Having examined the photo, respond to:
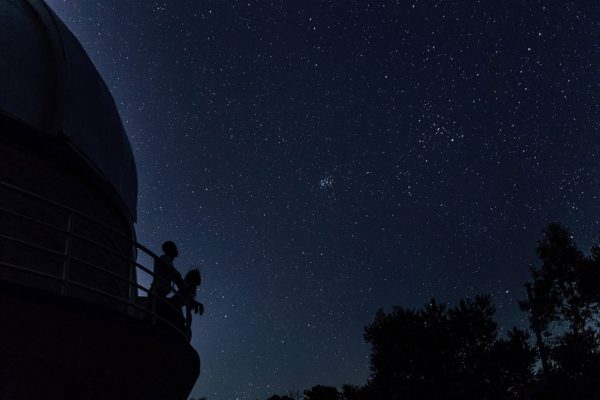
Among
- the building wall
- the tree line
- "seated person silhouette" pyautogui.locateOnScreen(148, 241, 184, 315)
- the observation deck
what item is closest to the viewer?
the observation deck

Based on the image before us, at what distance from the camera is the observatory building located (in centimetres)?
503

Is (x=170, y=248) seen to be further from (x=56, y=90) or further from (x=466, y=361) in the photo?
(x=466, y=361)

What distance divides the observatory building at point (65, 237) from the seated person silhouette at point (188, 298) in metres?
0.23

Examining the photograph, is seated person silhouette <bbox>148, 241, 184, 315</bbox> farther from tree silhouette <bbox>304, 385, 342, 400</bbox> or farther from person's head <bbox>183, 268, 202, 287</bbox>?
tree silhouette <bbox>304, 385, 342, 400</bbox>

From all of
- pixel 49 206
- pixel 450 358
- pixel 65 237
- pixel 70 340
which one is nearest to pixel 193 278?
pixel 65 237

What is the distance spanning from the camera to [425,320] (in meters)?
25.7

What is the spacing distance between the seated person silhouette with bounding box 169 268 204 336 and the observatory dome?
2338 millimetres

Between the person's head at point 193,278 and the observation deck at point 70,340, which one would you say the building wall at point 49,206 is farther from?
the person's head at point 193,278

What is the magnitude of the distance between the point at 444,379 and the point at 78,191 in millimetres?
20179

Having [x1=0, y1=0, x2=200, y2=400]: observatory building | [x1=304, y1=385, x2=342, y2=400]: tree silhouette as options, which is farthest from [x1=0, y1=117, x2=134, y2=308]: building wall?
[x1=304, y1=385, x2=342, y2=400]: tree silhouette

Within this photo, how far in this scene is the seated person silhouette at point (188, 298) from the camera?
26.2 feet

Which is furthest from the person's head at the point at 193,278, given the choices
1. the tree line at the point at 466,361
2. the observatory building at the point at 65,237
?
the tree line at the point at 466,361

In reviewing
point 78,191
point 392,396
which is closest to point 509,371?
point 392,396

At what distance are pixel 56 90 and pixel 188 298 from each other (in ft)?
12.3
